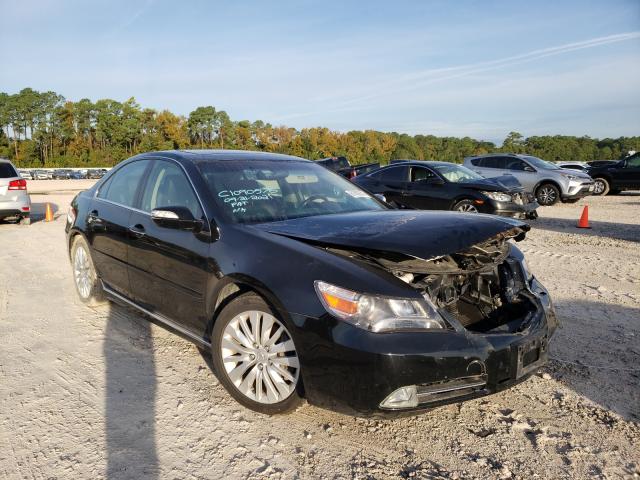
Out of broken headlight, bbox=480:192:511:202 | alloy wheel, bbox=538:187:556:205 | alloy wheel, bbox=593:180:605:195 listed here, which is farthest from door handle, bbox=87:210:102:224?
alloy wheel, bbox=593:180:605:195

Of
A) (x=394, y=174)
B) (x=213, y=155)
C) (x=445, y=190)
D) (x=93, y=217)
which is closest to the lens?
(x=213, y=155)

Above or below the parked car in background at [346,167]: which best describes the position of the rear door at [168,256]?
below

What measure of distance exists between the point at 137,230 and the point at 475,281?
256 cm

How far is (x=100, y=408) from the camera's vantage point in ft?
9.98

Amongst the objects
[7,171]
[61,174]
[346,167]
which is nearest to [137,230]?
[7,171]

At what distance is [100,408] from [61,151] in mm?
102312

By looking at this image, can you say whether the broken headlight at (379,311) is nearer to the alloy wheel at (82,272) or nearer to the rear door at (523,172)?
the alloy wheel at (82,272)

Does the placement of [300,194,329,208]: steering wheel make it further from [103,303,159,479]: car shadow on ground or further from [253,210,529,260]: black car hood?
[103,303,159,479]: car shadow on ground

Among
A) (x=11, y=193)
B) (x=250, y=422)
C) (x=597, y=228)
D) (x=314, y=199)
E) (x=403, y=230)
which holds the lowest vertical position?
(x=250, y=422)

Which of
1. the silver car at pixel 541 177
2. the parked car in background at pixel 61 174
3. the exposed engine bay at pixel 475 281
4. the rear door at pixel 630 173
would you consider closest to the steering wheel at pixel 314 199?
the exposed engine bay at pixel 475 281

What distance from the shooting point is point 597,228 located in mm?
11078

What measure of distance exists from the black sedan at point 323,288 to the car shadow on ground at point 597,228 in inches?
304

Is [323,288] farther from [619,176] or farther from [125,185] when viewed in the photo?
[619,176]

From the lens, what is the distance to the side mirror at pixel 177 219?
132 inches
